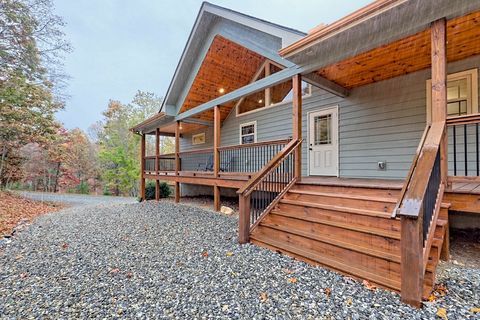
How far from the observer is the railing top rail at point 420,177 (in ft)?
7.16

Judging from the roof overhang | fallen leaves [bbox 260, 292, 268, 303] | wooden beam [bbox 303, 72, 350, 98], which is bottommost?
fallen leaves [bbox 260, 292, 268, 303]

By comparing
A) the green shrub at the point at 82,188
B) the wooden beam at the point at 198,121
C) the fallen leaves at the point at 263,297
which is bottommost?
the green shrub at the point at 82,188

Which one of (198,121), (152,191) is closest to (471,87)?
(198,121)

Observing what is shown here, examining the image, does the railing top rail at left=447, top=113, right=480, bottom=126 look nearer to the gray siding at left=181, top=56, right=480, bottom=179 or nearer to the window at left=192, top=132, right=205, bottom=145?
the gray siding at left=181, top=56, right=480, bottom=179

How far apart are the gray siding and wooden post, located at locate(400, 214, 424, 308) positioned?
3.64 metres

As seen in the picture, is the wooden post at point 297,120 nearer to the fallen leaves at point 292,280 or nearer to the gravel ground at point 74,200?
the fallen leaves at point 292,280

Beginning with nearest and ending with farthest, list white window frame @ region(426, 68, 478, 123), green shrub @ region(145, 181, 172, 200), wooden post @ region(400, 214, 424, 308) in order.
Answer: wooden post @ region(400, 214, 424, 308) → white window frame @ region(426, 68, 478, 123) → green shrub @ region(145, 181, 172, 200)

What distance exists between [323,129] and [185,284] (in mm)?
5414

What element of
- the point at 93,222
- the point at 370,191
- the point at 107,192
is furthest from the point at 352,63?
the point at 107,192

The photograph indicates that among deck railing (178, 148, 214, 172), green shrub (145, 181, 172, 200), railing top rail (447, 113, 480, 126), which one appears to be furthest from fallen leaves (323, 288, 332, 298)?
green shrub (145, 181, 172, 200)

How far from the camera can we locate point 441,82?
3.06 metres

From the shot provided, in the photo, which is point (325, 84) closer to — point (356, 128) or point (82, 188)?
point (356, 128)

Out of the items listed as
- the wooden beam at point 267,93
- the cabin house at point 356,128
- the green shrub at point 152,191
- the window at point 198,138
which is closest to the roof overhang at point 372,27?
the cabin house at point 356,128

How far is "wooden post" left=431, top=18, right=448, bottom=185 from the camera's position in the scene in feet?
10.00
